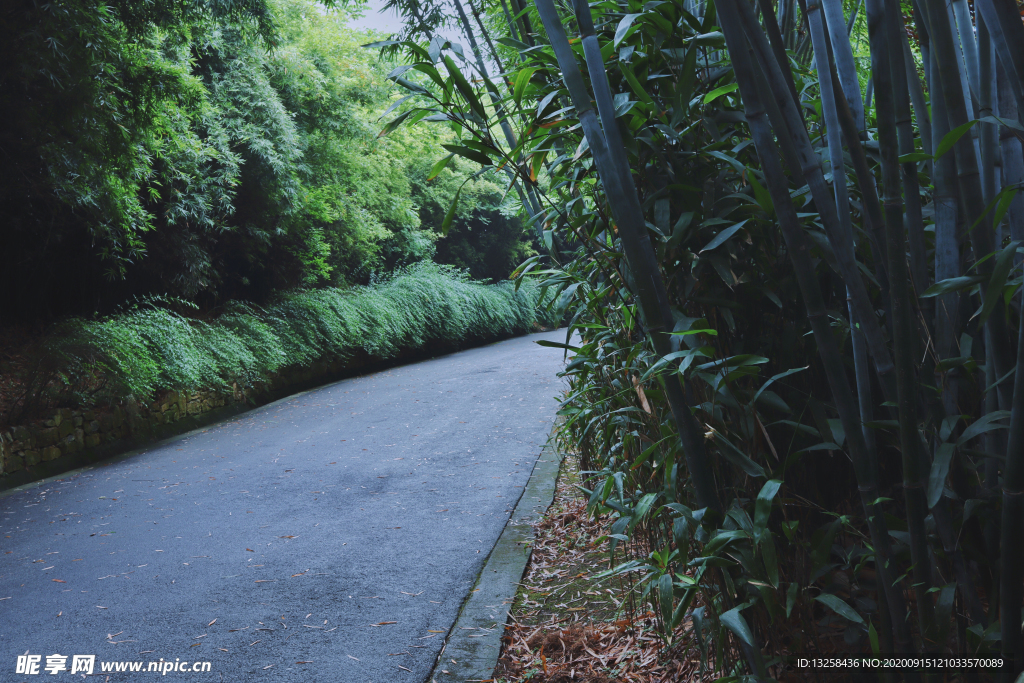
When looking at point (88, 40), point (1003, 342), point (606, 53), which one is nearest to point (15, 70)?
point (88, 40)

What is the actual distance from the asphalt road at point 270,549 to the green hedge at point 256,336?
874 millimetres

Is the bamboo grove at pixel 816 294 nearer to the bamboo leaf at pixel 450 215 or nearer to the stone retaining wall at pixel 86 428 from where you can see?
the bamboo leaf at pixel 450 215

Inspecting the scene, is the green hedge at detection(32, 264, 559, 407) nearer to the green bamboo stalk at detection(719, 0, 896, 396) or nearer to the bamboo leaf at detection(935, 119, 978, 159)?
the green bamboo stalk at detection(719, 0, 896, 396)

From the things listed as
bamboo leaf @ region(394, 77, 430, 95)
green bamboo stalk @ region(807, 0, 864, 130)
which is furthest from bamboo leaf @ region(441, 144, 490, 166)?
green bamboo stalk @ region(807, 0, 864, 130)

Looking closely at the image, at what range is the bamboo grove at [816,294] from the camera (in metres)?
0.99

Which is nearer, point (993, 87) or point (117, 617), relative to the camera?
point (993, 87)

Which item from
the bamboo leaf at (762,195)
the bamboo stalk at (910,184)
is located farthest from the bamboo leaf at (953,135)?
the bamboo leaf at (762,195)

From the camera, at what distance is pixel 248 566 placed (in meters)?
3.03

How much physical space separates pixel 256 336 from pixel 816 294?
28.7 feet

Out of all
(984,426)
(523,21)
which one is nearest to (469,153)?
(984,426)

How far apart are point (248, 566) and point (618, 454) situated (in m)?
2.15

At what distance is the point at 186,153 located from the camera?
7.52m

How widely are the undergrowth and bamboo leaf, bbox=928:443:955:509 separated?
0.98m

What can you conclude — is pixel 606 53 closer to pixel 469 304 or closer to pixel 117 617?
pixel 117 617
